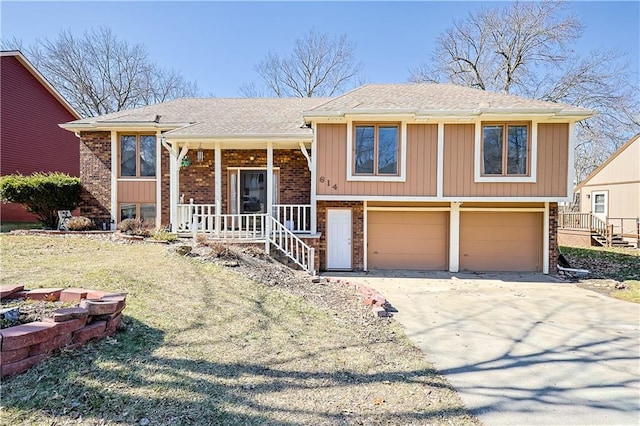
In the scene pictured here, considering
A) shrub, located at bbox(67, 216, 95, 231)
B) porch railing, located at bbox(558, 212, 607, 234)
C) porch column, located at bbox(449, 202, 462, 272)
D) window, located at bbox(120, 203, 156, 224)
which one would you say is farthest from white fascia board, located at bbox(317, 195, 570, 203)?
porch railing, located at bbox(558, 212, 607, 234)

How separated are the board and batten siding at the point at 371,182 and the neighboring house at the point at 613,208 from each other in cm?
1276

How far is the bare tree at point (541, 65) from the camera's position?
2042cm

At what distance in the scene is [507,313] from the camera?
6227 mm

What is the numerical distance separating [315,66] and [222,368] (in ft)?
93.4

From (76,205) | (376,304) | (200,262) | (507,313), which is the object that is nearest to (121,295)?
(200,262)

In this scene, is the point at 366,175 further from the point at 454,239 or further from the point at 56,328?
the point at 56,328

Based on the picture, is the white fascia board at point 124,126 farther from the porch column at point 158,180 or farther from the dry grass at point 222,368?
the dry grass at point 222,368

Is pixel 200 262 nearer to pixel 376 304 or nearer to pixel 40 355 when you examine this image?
pixel 376 304

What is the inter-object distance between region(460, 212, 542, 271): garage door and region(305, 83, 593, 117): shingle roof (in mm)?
3177

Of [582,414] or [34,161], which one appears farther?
[34,161]

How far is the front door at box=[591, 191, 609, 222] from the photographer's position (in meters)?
18.8

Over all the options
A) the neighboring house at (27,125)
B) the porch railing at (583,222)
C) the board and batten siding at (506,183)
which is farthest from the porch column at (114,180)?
the porch railing at (583,222)

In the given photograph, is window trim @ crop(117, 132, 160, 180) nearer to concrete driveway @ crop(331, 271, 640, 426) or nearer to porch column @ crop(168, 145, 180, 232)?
porch column @ crop(168, 145, 180, 232)

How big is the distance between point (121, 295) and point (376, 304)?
4.06m
